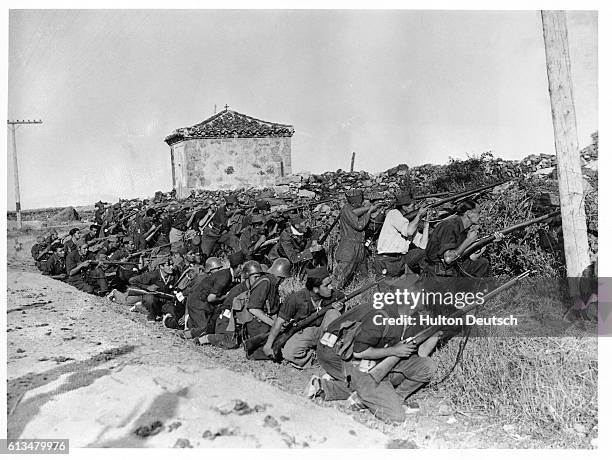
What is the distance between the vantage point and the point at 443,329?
17.5ft

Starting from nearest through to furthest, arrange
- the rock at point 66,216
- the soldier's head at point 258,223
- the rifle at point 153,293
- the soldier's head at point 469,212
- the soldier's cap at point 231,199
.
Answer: the soldier's head at point 469,212, the rifle at point 153,293, the soldier's head at point 258,223, the soldier's cap at point 231,199, the rock at point 66,216

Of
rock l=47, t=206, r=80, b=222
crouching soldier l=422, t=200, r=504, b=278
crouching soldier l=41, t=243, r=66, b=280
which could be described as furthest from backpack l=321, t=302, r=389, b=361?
rock l=47, t=206, r=80, b=222

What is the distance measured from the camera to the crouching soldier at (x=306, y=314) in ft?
18.8

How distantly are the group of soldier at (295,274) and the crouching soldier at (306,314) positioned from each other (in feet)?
0.04

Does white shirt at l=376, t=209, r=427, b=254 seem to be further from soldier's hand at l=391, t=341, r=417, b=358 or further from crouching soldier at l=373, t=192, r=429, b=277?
soldier's hand at l=391, t=341, r=417, b=358

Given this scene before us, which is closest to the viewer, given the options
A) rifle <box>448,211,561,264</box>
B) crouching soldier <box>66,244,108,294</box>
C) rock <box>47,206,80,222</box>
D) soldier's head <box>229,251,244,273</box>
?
rifle <box>448,211,561,264</box>

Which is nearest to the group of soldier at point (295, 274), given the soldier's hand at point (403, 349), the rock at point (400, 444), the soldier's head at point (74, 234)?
the soldier's hand at point (403, 349)

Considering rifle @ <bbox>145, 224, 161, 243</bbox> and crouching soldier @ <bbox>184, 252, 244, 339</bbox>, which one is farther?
rifle @ <bbox>145, 224, 161, 243</bbox>

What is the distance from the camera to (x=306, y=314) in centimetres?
587

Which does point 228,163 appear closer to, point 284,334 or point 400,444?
point 284,334

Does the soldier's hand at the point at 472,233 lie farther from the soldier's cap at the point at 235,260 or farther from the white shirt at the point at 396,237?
the soldier's cap at the point at 235,260

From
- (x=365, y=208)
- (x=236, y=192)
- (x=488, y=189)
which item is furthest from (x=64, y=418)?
(x=236, y=192)

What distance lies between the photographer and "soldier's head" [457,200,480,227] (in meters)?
6.59

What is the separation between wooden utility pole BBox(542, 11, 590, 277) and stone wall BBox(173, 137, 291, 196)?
5360 mm
